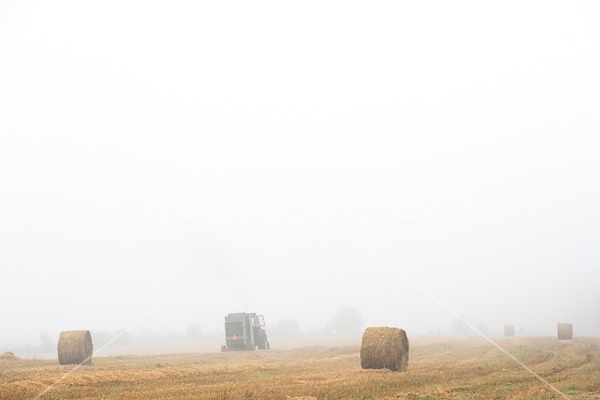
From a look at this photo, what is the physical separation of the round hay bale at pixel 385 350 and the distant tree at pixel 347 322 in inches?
3031

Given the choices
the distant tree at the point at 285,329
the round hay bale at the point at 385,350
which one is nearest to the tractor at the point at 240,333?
the round hay bale at the point at 385,350

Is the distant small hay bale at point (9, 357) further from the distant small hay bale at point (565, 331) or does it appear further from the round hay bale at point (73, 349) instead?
the distant small hay bale at point (565, 331)

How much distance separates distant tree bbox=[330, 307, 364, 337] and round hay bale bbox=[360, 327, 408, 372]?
253 feet

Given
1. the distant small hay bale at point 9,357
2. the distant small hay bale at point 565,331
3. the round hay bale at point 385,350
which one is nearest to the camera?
the round hay bale at point 385,350

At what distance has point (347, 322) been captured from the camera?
334 feet

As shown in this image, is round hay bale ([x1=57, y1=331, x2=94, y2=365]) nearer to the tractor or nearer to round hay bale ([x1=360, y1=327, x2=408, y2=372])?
round hay bale ([x1=360, y1=327, x2=408, y2=372])

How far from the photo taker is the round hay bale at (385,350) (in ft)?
77.7

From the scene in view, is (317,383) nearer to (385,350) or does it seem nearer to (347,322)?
(385,350)

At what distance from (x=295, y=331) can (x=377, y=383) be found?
88.8 meters

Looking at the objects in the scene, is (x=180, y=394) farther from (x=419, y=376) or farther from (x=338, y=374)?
(x=419, y=376)

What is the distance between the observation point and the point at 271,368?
2508 cm

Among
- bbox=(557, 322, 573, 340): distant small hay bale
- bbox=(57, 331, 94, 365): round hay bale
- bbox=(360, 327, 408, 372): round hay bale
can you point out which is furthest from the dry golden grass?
bbox=(557, 322, 573, 340): distant small hay bale

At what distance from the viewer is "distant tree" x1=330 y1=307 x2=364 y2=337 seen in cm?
10081

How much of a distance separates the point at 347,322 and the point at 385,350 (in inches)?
3141
